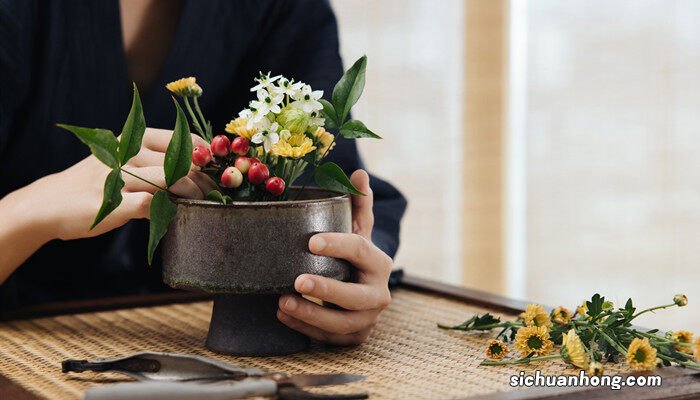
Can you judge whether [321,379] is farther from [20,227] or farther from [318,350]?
[20,227]

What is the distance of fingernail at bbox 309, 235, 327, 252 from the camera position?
2.62 ft

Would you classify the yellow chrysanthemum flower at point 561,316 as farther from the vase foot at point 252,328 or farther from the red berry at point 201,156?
the red berry at point 201,156

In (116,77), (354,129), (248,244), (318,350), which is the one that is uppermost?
(116,77)

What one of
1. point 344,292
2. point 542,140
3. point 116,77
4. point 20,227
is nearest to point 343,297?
point 344,292

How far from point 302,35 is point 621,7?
1.18 meters

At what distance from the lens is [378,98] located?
8.46 feet

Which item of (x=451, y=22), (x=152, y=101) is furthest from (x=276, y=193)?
(x=451, y=22)

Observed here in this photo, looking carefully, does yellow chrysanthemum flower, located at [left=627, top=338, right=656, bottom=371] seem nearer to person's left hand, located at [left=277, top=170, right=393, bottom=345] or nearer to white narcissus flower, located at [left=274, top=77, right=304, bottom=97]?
person's left hand, located at [left=277, top=170, right=393, bottom=345]

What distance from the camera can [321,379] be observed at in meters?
0.71

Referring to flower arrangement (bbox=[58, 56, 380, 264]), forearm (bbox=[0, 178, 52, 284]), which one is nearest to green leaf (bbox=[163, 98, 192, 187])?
flower arrangement (bbox=[58, 56, 380, 264])

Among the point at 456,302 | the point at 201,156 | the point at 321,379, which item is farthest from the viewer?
the point at 456,302

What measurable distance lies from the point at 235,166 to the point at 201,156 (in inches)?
1.3

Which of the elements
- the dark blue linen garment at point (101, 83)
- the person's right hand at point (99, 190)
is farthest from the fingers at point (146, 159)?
the dark blue linen garment at point (101, 83)

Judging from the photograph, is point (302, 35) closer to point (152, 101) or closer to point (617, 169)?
point (152, 101)
